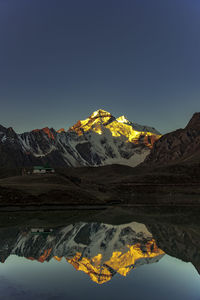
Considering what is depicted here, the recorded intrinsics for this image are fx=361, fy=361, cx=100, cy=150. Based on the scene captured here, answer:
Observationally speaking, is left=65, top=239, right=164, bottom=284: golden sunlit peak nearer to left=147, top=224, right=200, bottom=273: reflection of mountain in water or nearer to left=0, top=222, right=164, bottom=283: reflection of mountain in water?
left=0, top=222, right=164, bottom=283: reflection of mountain in water

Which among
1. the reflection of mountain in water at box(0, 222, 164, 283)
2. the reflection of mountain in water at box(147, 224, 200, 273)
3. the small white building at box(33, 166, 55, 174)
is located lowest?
the reflection of mountain in water at box(147, 224, 200, 273)

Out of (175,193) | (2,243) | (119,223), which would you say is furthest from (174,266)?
(175,193)

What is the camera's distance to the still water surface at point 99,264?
25750 millimetres

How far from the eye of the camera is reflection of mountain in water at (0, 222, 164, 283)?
3494 centimetres

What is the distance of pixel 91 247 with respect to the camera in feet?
152

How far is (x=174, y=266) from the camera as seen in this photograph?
3556 centimetres

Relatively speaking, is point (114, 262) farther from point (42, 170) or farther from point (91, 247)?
point (42, 170)

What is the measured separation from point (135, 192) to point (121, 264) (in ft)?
516

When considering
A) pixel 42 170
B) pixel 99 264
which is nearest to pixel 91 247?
pixel 99 264

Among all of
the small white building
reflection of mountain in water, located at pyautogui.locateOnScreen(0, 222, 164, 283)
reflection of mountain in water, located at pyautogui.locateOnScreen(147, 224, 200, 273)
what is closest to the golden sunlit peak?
reflection of mountain in water, located at pyautogui.locateOnScreen(0, 222, 164, 283)

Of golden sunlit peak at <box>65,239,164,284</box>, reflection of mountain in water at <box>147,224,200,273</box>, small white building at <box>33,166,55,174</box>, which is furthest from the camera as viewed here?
small white building at <box>33,166,55,174</box>

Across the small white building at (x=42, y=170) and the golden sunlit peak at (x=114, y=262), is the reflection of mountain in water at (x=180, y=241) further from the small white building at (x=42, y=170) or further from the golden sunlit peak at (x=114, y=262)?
the small white building at (x=42, y=170)

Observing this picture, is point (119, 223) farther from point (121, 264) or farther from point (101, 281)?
point (101, 281)

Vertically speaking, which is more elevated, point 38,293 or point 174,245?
point 38,293
